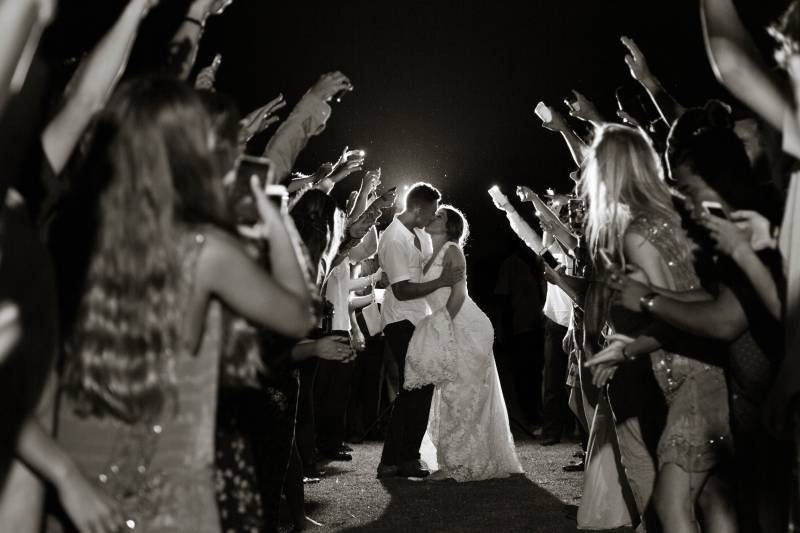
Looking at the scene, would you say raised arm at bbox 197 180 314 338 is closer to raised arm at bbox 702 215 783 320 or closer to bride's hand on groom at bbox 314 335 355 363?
raised arm at bbox 702 215 783 320

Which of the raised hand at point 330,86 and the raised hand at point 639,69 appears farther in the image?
the raised hand at point 639,69

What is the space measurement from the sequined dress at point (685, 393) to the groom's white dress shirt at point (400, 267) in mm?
4122

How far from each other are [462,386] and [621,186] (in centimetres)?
410

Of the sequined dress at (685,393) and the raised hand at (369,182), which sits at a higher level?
the raised hand at (369,182)

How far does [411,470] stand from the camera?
721 cm

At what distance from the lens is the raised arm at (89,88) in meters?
2.30

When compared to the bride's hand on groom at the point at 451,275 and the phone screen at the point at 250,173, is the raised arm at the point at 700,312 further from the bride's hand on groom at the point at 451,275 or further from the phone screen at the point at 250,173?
the bride's hand on groom at the point at 451,275

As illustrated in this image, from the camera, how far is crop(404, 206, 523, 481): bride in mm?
7223

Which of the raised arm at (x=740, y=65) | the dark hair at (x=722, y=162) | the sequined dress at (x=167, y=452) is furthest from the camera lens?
the dark hair at (x=722, y=162)

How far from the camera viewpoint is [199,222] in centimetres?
201

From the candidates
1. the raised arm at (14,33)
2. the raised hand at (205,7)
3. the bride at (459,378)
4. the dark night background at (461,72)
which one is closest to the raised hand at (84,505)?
the raised arm at (14,33)

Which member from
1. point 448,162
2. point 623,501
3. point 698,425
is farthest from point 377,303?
point 698,425

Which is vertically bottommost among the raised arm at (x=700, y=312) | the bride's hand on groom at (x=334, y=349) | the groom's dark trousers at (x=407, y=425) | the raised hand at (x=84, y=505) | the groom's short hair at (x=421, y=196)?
the groom's dark trousers at (x=407, y=425)

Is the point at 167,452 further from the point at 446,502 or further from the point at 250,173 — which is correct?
the point at 446,502
